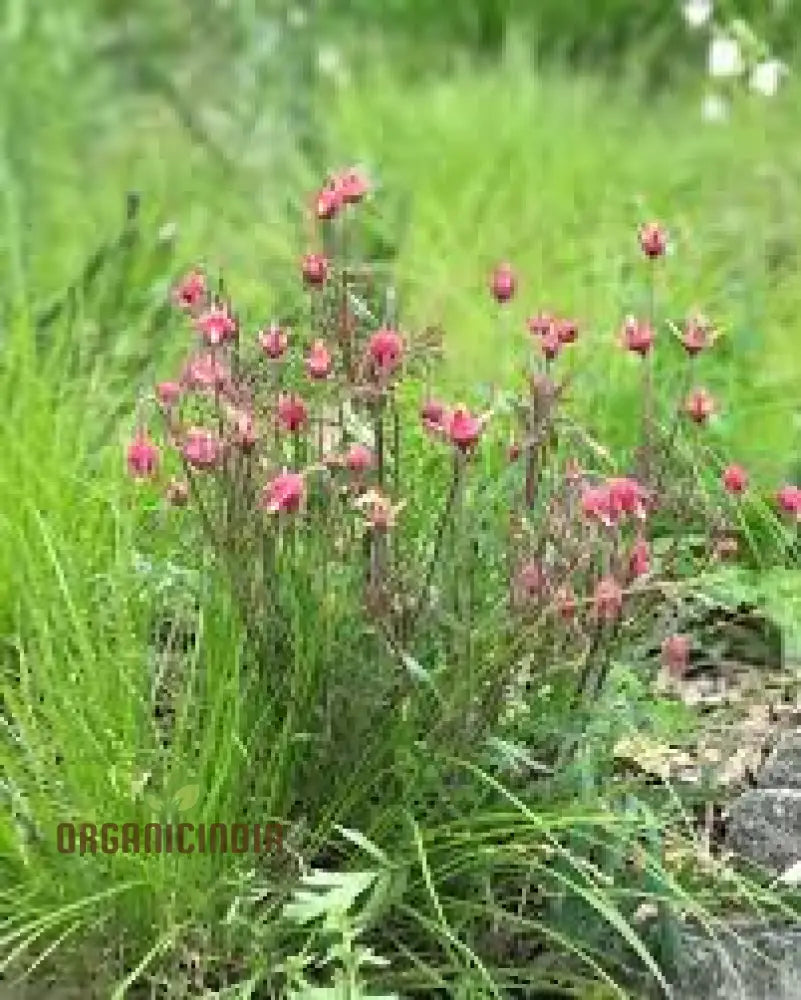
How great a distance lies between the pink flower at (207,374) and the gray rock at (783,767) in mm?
865

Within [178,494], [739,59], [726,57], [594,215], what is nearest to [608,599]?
[178,494]

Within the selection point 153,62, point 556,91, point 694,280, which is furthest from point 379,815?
point 153,62

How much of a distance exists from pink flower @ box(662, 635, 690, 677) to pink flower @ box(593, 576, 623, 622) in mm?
213

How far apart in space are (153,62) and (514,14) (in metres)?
1.22

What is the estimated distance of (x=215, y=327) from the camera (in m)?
2.53

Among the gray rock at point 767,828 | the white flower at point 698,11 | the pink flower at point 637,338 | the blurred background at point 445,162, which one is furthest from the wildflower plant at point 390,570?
the white flower at point 698,11

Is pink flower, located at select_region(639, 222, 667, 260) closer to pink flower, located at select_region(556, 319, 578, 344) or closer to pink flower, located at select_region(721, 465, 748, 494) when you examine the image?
pink flower, located at select_region(556, 319, 578, 344)

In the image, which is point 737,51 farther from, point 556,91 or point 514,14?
point 514,14

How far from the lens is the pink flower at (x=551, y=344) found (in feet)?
8.57

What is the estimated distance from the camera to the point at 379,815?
260cm

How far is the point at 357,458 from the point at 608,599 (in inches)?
12.0

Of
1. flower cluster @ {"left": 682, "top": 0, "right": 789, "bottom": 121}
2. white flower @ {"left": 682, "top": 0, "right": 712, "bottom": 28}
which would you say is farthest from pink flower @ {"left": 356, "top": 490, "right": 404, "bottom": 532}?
white flower @ {"left": 682, "top": 0, "right": 712, "bottom": 28}

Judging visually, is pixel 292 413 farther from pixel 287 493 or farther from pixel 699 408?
pixel 699 408

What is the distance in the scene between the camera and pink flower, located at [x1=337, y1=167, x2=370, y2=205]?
2.59 meters
